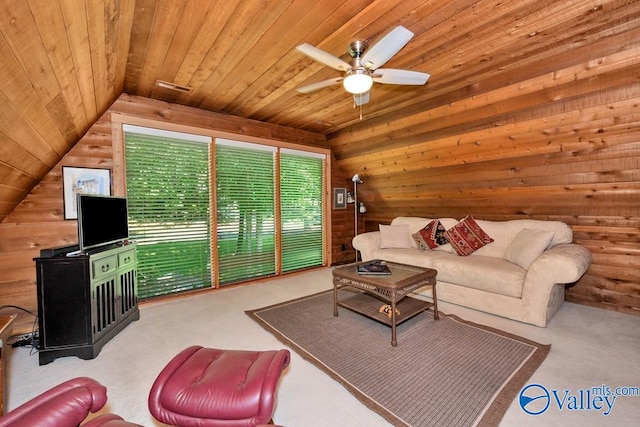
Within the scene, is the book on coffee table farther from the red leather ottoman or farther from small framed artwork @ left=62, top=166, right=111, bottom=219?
small framed artwork @ left=62, top=166, right=111, bottom=219

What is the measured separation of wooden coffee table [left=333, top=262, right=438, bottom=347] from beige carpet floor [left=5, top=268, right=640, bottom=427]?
65 cm

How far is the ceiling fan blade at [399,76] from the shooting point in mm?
2098

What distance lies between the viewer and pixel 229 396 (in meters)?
1.26

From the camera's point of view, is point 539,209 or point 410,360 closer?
point 410,360

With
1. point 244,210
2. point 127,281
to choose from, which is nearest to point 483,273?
point 244,210

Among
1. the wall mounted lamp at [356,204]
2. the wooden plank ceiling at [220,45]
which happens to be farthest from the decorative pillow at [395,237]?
the wooden plank ceiling at [220,45]

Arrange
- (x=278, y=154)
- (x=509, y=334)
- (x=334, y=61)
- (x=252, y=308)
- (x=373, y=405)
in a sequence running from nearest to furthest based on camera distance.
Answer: (x=373, y=405), (x=334, y=61), (x=509, y=334), (x=252, y=308), (x=278, y=154)

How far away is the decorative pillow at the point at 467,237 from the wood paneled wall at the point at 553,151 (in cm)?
42

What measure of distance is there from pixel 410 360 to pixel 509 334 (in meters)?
1.07

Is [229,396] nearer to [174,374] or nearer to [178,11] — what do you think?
[174,374]

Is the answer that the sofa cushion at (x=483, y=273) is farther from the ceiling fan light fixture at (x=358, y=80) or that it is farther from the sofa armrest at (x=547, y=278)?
the ceiling fan light fixture at (x=358, y=80)

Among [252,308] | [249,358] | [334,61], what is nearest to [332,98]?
[334,61]

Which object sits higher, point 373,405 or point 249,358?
point 249,358

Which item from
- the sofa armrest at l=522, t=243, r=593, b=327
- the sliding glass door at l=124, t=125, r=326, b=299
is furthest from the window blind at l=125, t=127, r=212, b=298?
the sofa armrest at l=522, t=243, r=593, b=327
